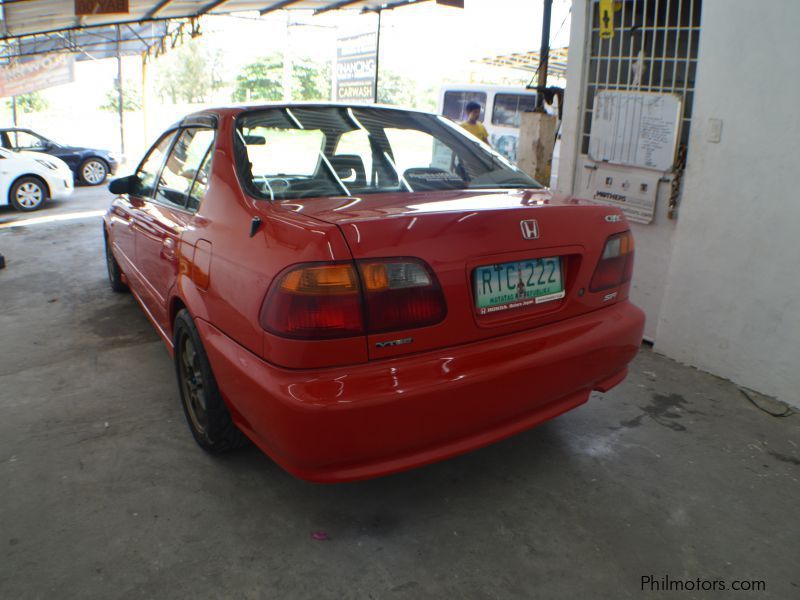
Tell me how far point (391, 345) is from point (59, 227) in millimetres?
7911

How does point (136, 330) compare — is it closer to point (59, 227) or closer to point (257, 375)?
point (257, 375)

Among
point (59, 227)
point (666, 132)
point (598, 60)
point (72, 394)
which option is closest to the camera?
point (72, 394)

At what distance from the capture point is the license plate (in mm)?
2041

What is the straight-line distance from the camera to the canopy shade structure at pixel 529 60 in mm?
14047

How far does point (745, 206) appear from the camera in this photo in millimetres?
3434

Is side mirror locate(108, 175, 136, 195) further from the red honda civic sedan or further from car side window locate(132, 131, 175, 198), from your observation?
the red honda civic sedan

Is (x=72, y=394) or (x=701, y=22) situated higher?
(x=701, y=22)

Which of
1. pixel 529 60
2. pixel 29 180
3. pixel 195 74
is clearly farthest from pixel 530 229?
pixel 195 74

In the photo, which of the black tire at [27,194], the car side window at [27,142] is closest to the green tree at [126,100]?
the car side window at [27,142]

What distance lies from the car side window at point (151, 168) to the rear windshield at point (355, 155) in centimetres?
109

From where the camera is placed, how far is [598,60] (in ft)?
14.0

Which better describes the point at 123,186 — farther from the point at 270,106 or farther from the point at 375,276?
the point at 375,276

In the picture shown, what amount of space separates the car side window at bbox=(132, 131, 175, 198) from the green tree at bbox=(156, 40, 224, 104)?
129ft

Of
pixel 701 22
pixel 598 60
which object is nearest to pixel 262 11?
pixel 598 60
